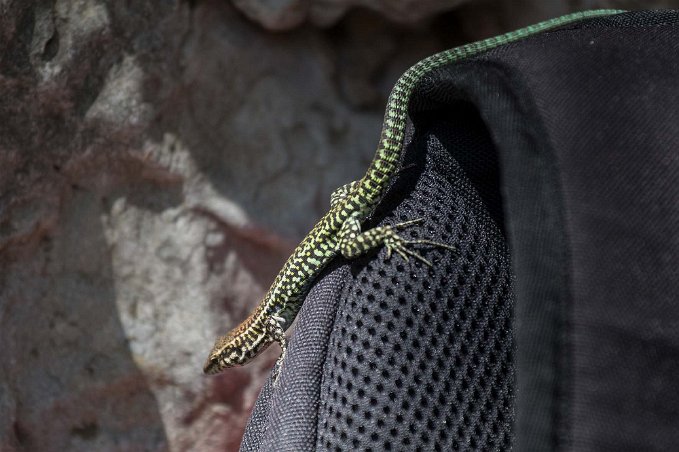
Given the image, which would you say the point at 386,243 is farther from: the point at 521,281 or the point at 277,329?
the point at 277,329

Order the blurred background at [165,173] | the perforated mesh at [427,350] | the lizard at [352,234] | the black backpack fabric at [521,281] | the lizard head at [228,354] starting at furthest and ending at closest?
the blurred background at [165,173]
the lizard head at [228,354]
the lizard at [352,234]
the perforated mesh at [427,350]
the black backpack fabric at [521,281]

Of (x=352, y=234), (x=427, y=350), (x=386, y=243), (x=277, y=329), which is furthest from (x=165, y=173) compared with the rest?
(x=427, y=350)

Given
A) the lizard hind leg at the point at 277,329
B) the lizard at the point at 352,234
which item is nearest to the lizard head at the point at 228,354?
the lizard at the point at 352,234

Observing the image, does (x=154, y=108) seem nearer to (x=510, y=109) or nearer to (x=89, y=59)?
(x=89, y=59)

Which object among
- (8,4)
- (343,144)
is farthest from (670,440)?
(343,144)

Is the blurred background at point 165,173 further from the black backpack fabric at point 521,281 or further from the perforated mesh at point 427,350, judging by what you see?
the perforated mesh at point 427,350

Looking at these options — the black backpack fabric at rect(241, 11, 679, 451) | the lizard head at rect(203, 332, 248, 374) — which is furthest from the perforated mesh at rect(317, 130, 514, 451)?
the lizard head at rect(203, 332, 248, 374)
